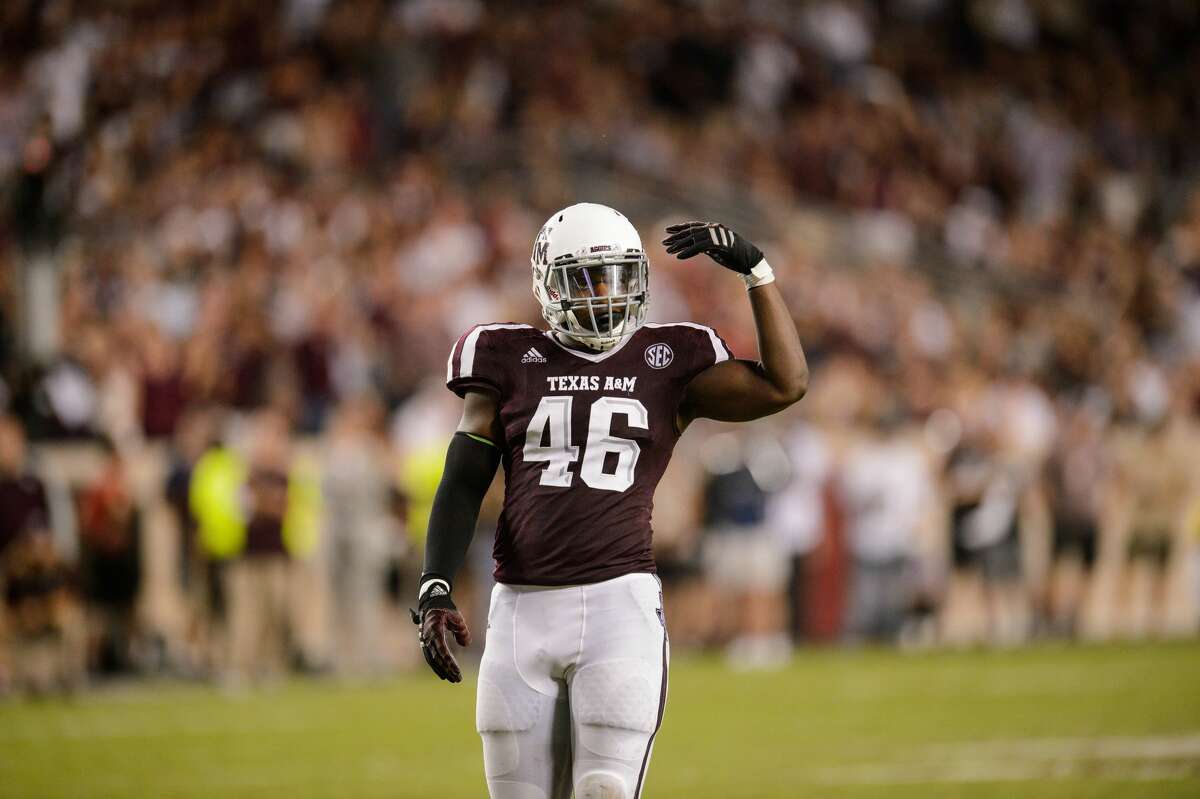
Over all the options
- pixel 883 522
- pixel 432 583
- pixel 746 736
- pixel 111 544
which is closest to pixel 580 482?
pixel 432 583

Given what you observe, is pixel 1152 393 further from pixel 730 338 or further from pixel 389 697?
pixel 389 697

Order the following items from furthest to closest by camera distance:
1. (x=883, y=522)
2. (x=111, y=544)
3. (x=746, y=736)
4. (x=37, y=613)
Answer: (x=883, y=522) → (x=111, y=544) → (x=37, y=613) → (x=746, y=736)

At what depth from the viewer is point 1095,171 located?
19.3 meters

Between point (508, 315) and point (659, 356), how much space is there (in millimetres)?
9182

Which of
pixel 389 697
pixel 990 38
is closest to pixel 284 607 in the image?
pixel 389 697

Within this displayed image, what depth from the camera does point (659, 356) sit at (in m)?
4.63

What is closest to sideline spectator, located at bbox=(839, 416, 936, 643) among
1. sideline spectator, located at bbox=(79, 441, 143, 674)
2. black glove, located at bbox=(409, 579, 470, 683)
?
sideline spectator, located at bbox=(79, 441, 143, 674)

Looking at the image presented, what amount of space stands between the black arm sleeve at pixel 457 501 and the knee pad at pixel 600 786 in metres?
0.61

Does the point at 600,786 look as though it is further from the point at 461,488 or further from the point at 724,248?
the point at 724,248

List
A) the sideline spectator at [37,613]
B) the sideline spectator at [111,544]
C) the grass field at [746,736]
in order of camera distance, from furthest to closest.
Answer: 1. the sideline spectator at [111,544]
2. the sideline spectator at [37,613]
3. the grass field at [746,736]

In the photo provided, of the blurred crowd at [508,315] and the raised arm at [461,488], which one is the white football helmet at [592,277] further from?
the blurred crowd at [508,315]

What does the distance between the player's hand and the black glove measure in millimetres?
1002

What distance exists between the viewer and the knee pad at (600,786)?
14.2 feet

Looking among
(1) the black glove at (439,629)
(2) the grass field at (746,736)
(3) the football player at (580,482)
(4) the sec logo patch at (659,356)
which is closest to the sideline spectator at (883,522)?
(2) the grass field at (746,736)
